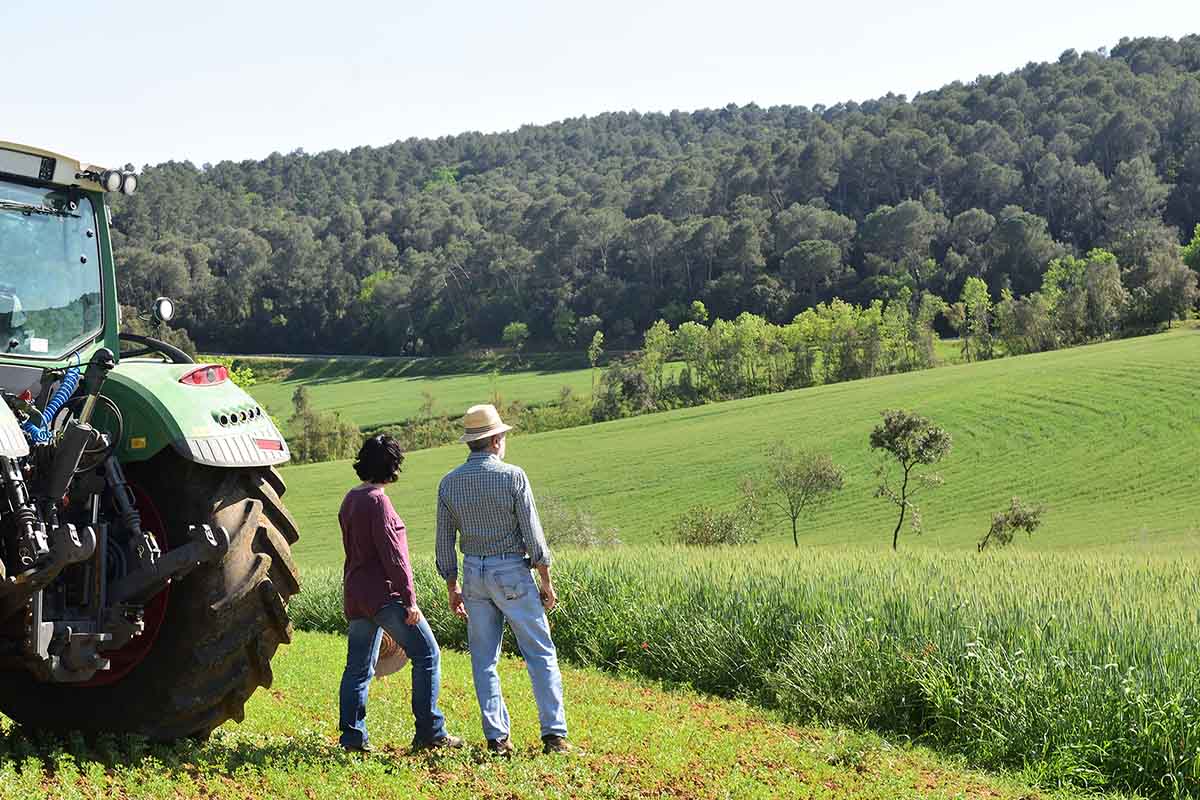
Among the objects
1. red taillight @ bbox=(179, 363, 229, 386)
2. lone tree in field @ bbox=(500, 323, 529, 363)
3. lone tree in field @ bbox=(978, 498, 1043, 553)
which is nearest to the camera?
red taillight @ bbox=(179, 363, 229, 386)

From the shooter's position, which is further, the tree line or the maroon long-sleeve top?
the tree line

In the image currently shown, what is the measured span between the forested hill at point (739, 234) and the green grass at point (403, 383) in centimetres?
771

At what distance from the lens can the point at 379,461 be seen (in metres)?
7.47

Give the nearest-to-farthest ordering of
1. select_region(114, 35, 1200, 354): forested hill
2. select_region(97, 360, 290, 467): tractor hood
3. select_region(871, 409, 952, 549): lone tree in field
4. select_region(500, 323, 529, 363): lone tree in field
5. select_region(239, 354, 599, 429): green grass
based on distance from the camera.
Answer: select_region(97, 360, 290, 467): tractor hood → select_region(871, 409, 952, 549): lone tree in field → select_region(239, 354, 599, 429): green grass → select_region(114, 35, 1200, 354): forested hill → select_region(500, 323, 529, 363): lone tree in field

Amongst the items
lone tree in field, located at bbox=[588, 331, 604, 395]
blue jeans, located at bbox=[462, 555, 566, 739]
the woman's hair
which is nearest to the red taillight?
the woman's hair

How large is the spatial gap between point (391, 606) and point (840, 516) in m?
48.5

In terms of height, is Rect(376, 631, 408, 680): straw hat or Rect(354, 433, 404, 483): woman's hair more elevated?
Rect(354, 433, 404, 483): woman's hair

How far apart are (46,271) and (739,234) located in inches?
5131

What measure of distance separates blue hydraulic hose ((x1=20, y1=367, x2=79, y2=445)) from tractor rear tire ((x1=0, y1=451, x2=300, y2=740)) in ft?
1.91

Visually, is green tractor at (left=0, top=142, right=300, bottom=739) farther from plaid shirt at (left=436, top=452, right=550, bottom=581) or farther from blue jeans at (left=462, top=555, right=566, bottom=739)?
blue jeans at (left=462, top=555, right=566, bottom=739)

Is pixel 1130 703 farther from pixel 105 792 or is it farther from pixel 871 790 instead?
pixel 105 792

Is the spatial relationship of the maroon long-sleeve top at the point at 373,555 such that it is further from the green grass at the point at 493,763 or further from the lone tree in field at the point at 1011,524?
the lone tree in field at the point at 1011,524

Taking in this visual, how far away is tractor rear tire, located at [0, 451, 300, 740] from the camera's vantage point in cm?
665

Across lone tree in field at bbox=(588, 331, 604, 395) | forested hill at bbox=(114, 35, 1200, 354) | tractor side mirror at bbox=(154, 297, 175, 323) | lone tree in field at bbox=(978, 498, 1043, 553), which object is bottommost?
lone tree in field at bbox=(978, 498, 1043, 553)
